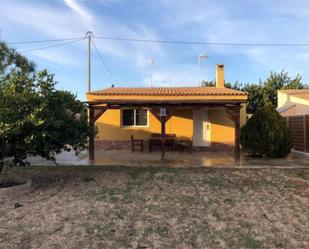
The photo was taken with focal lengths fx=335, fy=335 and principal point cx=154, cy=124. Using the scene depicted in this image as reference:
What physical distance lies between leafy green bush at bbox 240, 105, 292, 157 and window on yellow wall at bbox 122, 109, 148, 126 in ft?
17.8

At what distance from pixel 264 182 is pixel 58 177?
5.66 m

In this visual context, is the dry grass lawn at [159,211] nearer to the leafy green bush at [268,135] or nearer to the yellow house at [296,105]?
the leafy green bush at [268,135]

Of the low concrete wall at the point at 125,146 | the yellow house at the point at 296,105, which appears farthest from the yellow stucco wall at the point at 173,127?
the yellow house at the point at 296,105

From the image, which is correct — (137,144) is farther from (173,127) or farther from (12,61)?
(12,61)

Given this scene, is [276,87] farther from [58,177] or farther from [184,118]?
[58,177]

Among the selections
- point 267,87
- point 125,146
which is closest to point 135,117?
point 125,146

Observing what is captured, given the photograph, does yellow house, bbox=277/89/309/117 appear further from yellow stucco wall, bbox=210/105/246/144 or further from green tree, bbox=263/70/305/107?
green tree, bbox=263/70/305/107

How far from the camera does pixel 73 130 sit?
8.59 meters

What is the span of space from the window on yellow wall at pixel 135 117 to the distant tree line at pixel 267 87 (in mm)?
16951

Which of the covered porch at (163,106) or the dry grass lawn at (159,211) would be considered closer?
the dry grass lawn at (159,211)

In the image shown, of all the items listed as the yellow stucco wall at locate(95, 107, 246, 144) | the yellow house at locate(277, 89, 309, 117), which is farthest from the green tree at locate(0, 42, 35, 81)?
the yellow house at locate(277, 89, 309, 117)

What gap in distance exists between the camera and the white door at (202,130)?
56.0ft

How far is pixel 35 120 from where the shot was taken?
294 inches

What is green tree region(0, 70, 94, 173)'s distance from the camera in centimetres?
759
